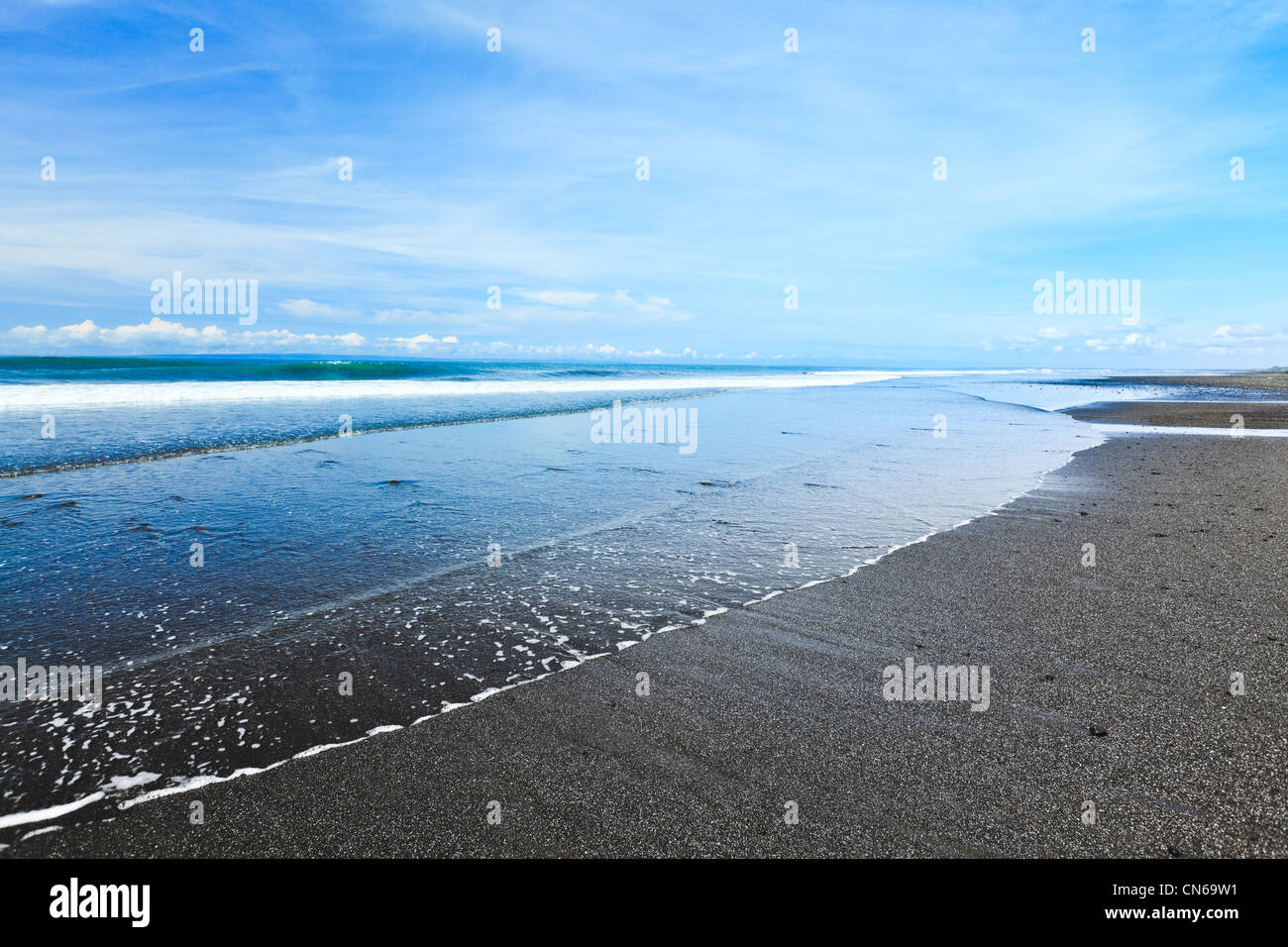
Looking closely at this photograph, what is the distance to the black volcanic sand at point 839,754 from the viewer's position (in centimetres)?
310

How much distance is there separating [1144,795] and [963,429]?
822 inches

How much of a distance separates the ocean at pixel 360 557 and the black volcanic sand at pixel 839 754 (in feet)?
1.48

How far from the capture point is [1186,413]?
26.8 metres

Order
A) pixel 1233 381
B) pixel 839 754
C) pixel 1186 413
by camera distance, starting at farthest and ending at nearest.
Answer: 1. pixel 1233 381
2. pixel 1186 413
3. pixel 839 754

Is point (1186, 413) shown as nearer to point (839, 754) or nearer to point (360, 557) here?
point (839, 754)

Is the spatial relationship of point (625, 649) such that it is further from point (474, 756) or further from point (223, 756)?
point (223, 756)

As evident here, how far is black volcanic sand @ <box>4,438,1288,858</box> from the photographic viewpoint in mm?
3100

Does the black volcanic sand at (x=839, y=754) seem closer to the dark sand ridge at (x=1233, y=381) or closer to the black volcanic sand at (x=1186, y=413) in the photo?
the black volcanic sand at (x=1186, y=413)

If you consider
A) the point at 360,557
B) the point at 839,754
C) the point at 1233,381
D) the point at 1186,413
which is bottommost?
the point at 839,754

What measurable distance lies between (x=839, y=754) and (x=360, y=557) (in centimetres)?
589

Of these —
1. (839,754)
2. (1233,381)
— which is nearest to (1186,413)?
(839,754)

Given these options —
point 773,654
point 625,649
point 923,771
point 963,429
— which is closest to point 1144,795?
point 923,771

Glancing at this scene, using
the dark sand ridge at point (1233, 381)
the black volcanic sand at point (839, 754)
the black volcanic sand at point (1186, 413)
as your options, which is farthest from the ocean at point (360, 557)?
the dark sand ridge at point (1233, 381)
